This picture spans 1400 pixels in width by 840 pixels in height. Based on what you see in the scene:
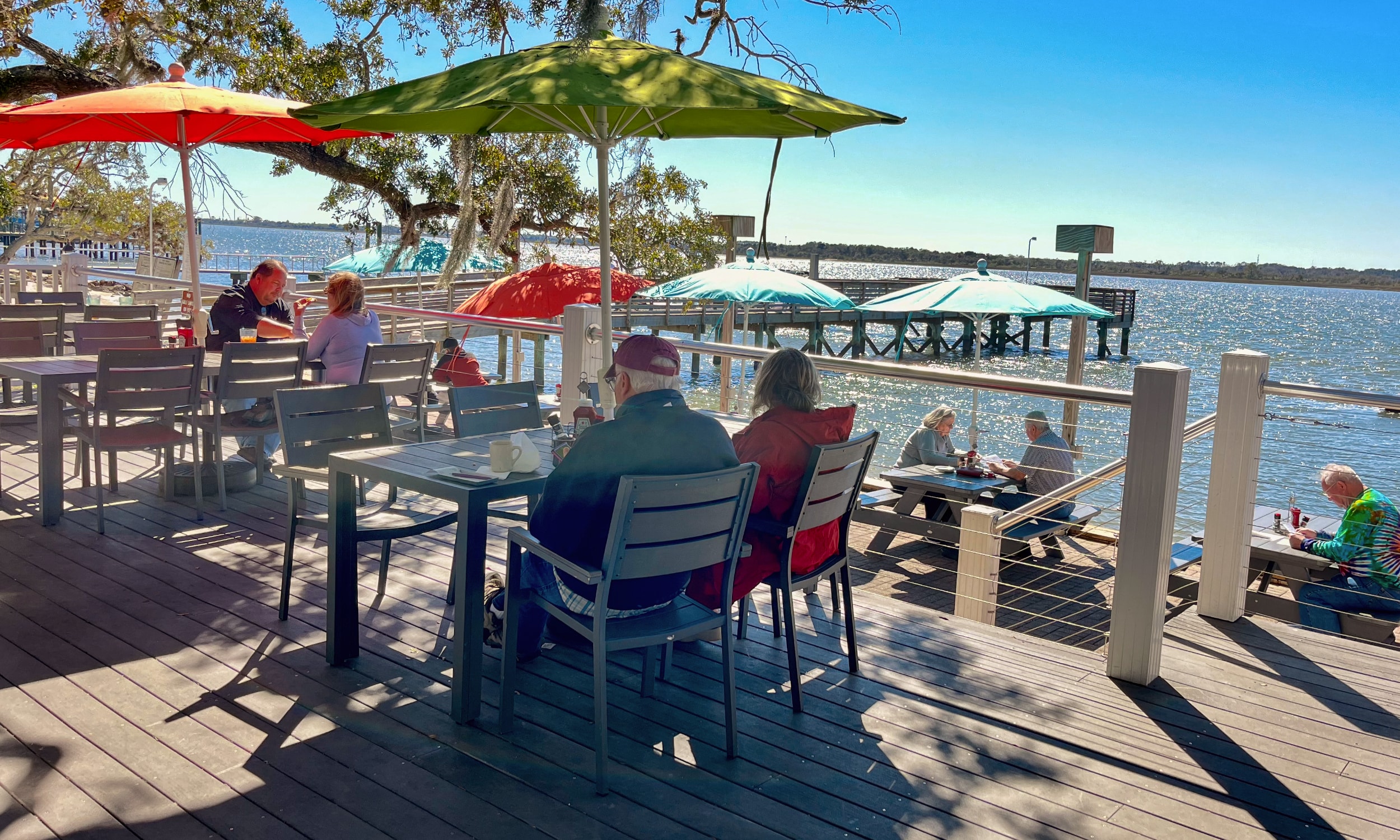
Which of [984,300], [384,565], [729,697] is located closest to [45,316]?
[384,565]

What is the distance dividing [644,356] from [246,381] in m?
3.20

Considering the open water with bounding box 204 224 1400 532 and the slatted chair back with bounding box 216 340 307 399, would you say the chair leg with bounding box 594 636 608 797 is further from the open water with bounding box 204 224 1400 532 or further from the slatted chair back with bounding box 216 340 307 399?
the slatted chair back with bounding box 216 340 307 399

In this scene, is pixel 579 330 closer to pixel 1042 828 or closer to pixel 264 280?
pixel 264 280

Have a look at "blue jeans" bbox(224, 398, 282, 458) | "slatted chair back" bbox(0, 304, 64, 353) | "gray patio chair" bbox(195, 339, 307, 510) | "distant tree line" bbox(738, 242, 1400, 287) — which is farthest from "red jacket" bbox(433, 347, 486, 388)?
"distant tree line" bbox(738, 242, 1400, 287)

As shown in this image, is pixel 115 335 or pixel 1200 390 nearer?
pixel 115 335

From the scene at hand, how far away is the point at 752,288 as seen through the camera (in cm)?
1330

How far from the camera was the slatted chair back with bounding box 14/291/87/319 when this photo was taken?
8758mm

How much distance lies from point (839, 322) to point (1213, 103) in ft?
194

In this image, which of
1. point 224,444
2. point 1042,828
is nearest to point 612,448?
point 1042,828

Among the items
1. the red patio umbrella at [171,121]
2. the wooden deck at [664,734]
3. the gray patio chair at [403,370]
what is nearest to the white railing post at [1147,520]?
the wooden deck at [664,734]

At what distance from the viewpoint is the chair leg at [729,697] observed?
274 centimetres

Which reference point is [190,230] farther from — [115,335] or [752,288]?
[752,288]

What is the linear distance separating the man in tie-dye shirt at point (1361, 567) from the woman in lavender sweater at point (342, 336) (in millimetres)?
4908

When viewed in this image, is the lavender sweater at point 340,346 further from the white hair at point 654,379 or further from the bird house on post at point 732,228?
the bird house on post at point 732,228
